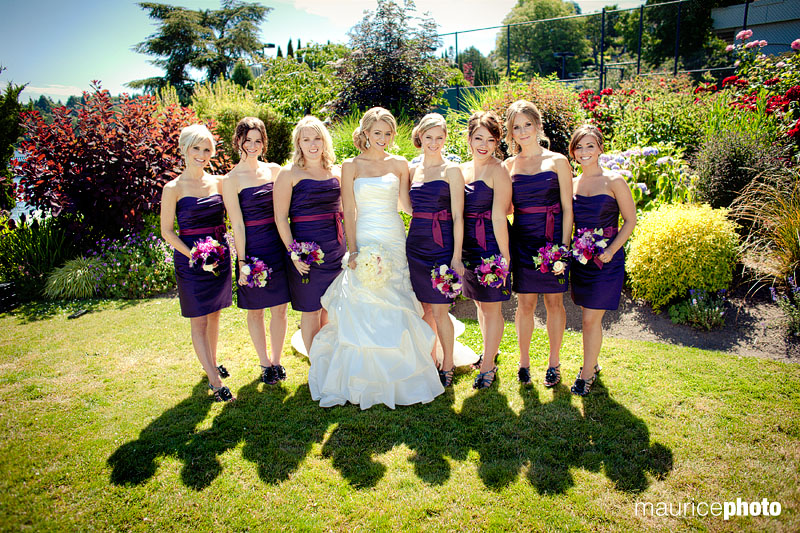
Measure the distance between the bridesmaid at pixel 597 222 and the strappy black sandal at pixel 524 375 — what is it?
2.06 feet

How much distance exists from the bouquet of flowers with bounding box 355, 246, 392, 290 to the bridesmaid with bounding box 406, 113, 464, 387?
1.02 feet

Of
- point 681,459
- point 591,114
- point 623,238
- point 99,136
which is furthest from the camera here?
point 591,114

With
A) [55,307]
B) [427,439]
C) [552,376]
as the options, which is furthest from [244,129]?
[55,307]

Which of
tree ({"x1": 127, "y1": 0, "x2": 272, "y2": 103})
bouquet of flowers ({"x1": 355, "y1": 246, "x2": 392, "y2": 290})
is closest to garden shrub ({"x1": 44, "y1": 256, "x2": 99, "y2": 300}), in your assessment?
bouquet of flowers ({"x1": 355, "y1": 246, "x2": 392, "y2": 290})

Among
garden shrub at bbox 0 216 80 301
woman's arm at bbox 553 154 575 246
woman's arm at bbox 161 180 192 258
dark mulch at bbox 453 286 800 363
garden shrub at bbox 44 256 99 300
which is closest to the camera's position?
woman's arm at bbox 553 154 575 246

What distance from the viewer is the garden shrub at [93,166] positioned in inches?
292

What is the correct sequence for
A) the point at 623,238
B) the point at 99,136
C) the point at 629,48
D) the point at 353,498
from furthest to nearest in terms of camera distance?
the point at 629,48 → the point at 99,136 → the point at 623,238 → the point at 353,498

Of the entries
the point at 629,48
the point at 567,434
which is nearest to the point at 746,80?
the point at 567,434

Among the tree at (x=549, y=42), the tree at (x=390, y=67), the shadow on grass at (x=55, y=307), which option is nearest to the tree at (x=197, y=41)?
the tree at (x=549, y=42)

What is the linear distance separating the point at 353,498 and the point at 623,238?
2.95m

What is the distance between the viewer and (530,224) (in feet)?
13.3

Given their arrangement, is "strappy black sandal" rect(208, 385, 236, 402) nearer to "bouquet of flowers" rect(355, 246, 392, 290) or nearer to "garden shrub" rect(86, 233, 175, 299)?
"bouquet of flowers" rect(355, 246, 392, 290)

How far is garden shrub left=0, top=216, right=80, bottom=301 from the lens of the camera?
25.3 feet

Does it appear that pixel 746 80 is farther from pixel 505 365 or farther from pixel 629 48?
pixel 629 48
